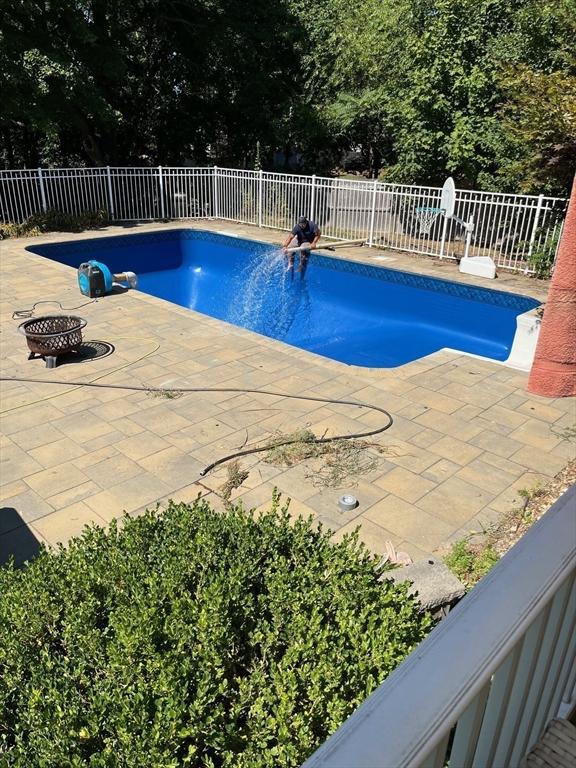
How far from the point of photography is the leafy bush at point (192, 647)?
1.59 m

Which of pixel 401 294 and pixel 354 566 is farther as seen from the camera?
pixel 401 294

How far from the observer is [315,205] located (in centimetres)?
1438

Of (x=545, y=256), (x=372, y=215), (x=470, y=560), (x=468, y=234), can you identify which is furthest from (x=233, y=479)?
(x=372, y=215)

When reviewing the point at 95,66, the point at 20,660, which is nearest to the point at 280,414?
the point at 20,660

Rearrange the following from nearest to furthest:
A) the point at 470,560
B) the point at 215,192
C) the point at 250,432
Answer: the point at 470,560, the point at 250,432, the point at 215,192

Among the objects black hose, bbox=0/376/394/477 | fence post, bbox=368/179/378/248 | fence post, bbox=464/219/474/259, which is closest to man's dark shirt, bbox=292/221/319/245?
fence post, bbox=368/179/378/248

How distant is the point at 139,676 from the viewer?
5.65 ft

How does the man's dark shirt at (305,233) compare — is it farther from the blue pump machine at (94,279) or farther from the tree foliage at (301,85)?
the blue pump machine at (94,279)

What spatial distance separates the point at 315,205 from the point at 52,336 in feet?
31.4

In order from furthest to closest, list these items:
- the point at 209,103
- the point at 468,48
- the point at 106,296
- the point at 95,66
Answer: the point at 209,103 → the point at 95,66 → the point at 468,48 → the point at 106,296

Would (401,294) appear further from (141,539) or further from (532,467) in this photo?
(141,539)

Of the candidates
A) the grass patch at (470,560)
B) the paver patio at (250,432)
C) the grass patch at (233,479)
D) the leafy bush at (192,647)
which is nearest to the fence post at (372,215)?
the paver patio at (250,432)

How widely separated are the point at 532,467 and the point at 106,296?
690cm

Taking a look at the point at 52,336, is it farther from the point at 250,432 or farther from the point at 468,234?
the point at 468,234
